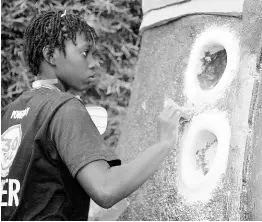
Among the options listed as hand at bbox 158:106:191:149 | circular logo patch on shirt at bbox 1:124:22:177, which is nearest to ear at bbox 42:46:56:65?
circular logo patch on shirt at bbox 1:124:22:177

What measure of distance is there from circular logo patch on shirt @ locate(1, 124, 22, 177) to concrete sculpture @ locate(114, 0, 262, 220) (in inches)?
34.0

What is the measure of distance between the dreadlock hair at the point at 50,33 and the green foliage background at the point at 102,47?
86.1 inches

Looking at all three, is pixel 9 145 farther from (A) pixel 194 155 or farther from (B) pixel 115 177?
(A) pixel 194 155

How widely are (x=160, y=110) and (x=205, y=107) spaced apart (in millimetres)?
440

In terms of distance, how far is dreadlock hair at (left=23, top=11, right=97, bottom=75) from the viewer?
81.2 inches

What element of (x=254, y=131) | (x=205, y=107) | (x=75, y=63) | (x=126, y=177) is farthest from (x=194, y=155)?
(x=126, y=177)

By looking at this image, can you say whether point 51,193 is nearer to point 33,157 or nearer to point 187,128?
point 33,157

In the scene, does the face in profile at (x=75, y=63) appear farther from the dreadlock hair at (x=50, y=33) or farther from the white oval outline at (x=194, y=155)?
the white oval outline at (x=194, y=155)

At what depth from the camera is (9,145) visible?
2.02 m

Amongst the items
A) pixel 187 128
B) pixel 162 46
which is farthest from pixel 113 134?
pixel 187 128

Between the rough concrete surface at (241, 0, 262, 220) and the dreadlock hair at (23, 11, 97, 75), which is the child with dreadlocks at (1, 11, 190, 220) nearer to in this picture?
the dreadlock hair at (23, 11, 97, 75)

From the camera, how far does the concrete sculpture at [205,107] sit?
238 centimetres

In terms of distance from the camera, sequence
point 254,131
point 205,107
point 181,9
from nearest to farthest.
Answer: point 254,131, point 205,107, point 181,9

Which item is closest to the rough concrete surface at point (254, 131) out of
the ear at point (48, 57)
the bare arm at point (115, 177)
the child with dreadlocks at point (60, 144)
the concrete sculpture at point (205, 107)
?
the concrete sculpture at point (205, 107)
